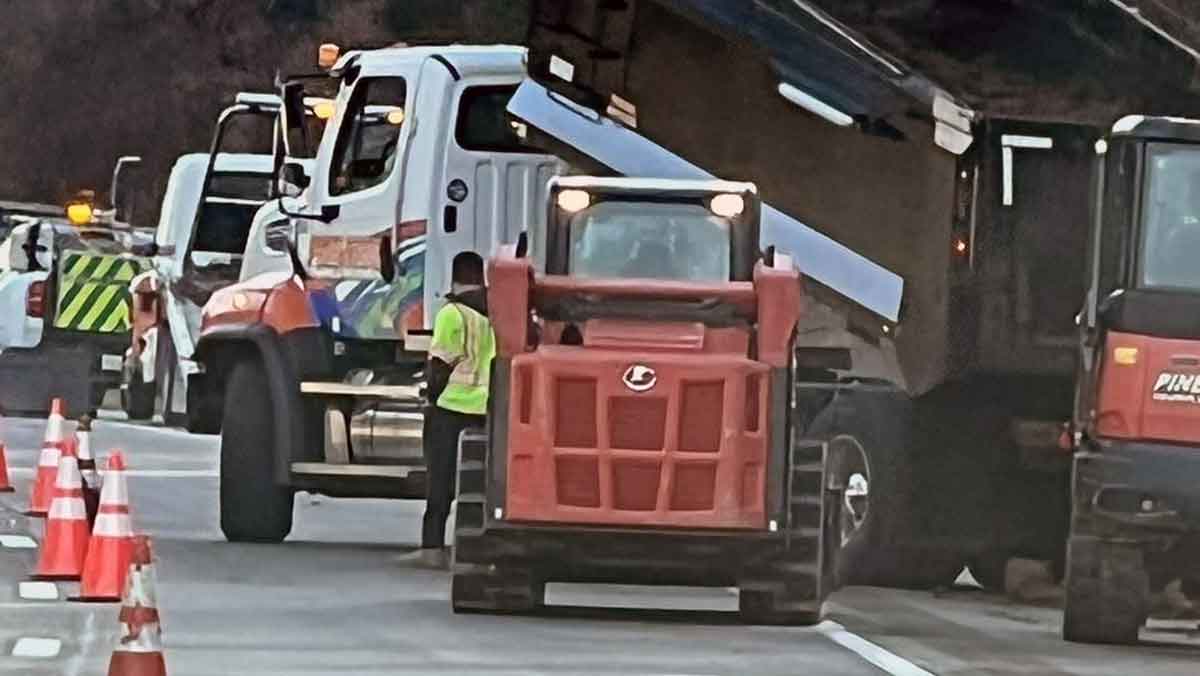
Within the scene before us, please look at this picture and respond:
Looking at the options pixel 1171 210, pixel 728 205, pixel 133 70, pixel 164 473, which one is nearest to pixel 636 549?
pixel 728 205

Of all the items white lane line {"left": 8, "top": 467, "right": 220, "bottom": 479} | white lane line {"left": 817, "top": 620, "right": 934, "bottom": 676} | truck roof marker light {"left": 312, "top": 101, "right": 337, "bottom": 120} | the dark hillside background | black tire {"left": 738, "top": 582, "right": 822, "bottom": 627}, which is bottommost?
white lane line {"left": 817, "top": 620, "right": 934, "bottom": 676}

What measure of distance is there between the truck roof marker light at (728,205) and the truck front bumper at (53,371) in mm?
21359

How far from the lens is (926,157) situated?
19.2 m

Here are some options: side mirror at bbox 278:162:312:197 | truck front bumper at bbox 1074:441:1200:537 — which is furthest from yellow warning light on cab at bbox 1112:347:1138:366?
side mirror at bbox 278:162:312:197

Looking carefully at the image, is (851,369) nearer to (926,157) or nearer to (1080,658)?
(926,157)

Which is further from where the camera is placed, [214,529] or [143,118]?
[143,118]

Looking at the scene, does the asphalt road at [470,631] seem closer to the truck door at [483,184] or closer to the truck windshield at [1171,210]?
the truck windshield at [1171,210]

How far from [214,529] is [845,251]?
530 centimetres

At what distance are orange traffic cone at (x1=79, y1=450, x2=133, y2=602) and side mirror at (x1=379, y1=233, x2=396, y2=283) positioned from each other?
4.12 metres

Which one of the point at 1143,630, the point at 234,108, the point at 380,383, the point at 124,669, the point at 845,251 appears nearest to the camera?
the point at 124,669

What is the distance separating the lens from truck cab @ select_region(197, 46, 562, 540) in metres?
21.3

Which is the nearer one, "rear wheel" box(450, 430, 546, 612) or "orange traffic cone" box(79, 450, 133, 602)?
"orange traffic cone" box(79, 450, 133, 602)

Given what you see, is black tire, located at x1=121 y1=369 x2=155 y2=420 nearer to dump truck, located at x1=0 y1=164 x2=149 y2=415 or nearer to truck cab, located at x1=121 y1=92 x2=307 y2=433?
dump truck, located at x1=0 y1=164 x2=149 y2=415

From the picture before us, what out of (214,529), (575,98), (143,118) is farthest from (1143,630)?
(143,118)
